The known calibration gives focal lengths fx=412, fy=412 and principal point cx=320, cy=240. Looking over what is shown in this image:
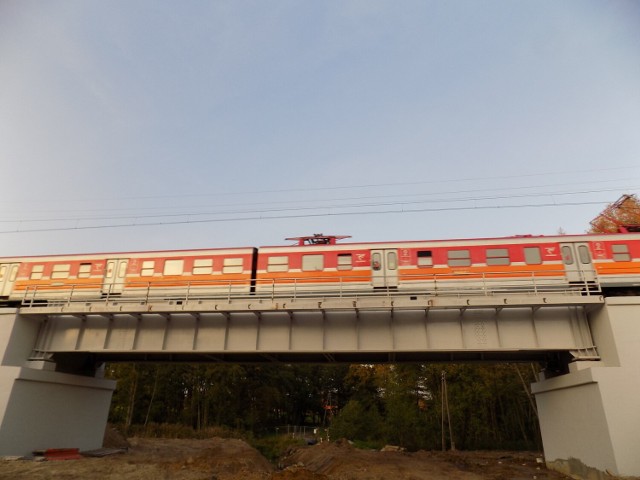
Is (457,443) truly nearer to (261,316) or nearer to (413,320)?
(413,320)

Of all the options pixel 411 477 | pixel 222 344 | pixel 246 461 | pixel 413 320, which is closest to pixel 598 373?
pixel 413 320

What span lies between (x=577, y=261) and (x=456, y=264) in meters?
5.84

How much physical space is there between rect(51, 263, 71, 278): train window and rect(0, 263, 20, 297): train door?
2691 mm

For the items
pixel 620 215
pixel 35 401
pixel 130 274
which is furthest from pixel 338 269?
pixel 620 215

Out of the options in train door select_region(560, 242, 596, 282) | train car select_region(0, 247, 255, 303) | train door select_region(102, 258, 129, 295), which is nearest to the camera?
train door select_region(560, 242, 596, 282)

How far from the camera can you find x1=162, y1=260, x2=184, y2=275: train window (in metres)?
23.4

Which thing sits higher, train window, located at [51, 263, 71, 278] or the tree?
the tree

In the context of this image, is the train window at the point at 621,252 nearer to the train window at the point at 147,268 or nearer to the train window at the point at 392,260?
the train window at the point at 392,260

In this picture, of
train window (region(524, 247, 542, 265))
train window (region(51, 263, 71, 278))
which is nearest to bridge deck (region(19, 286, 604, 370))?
train window (region(524, 247, 542, 265))

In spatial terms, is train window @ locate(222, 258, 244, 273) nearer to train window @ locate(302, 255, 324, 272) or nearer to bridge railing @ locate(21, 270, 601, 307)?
bridge railing @ locate(21, 270, 601, 307)

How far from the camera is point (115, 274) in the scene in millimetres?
23953

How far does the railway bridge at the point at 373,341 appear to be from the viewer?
622 inches

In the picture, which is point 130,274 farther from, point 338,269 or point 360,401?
point 360,401

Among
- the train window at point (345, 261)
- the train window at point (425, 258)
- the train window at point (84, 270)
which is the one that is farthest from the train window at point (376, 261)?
the train window at point (84, 270)
